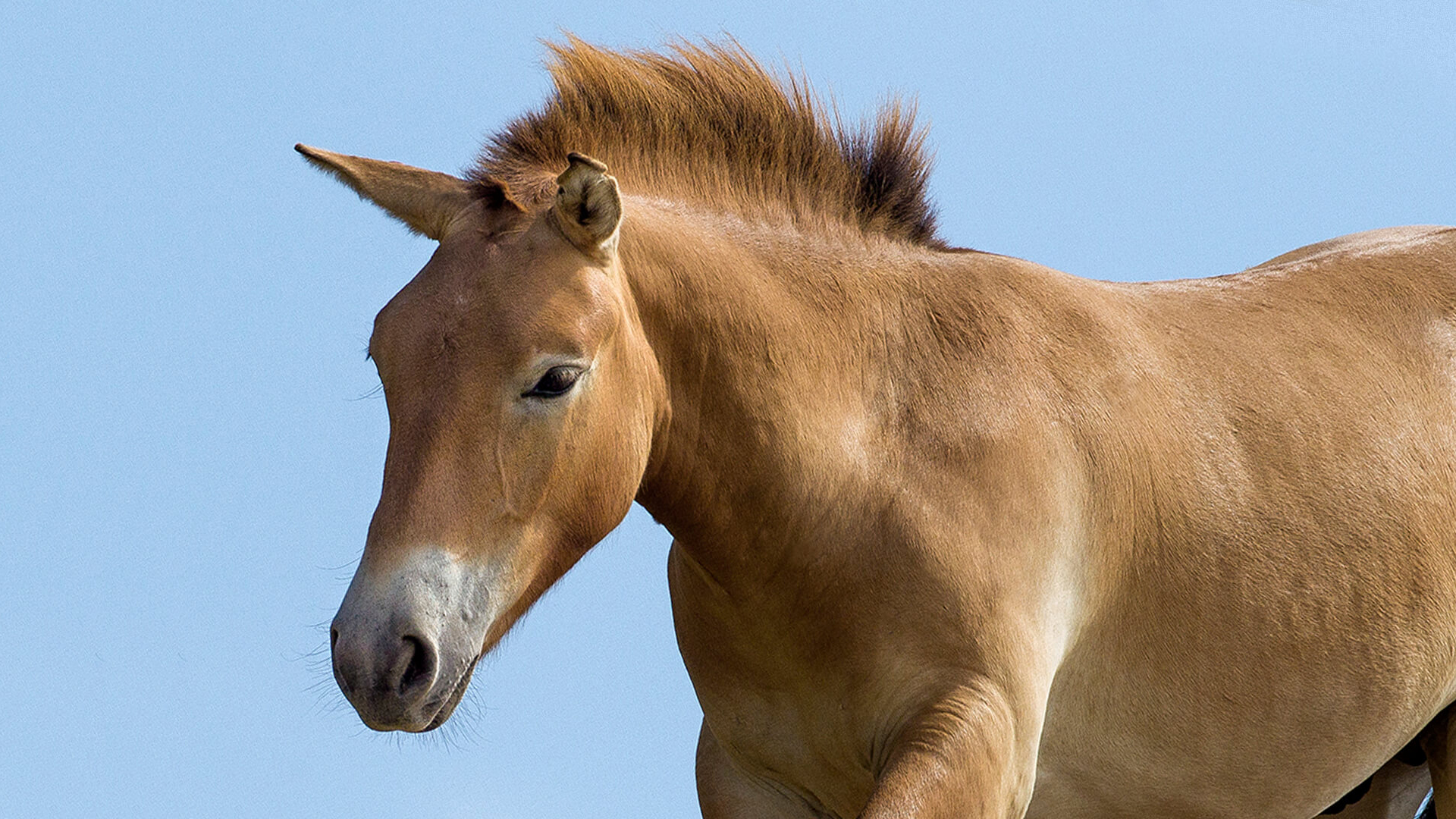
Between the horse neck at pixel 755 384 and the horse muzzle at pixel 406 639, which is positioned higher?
the horse neck at pixel 755 384

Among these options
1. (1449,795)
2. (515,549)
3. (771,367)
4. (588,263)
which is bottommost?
(1449,795)

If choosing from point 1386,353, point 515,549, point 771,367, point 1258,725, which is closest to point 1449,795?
point 1258,725

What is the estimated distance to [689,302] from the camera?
4828mm

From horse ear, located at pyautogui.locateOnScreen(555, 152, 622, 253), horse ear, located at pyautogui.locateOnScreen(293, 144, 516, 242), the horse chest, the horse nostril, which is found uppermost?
Result: horse ear, located at pyautogui.locateOnScreen(555, 152, 622, 253)

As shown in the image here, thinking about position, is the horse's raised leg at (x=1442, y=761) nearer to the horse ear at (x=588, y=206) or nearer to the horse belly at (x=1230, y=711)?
the horse belly at (x=1230, y=711)

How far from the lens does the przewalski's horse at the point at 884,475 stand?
4.37 m

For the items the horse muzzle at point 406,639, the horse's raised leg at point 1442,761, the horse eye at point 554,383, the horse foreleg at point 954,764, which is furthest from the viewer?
the horse's raised leg at point 1442,761

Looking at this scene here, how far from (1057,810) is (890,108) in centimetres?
250

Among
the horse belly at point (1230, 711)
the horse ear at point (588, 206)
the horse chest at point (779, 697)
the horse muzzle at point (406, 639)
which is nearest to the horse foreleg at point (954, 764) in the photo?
the horse chest at point (779, 697)

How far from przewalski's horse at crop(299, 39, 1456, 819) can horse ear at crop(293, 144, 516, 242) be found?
1 cm

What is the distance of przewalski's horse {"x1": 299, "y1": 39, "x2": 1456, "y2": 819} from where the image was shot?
4367 mm

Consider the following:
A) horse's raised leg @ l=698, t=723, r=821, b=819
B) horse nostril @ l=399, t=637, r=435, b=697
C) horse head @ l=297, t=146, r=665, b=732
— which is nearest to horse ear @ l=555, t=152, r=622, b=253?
horse head @ l=297, t=146, r=665, b=732

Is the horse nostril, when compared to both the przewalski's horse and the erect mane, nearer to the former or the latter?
the przewalski's horse

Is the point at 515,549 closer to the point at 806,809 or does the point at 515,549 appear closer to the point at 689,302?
the point at 689,302
